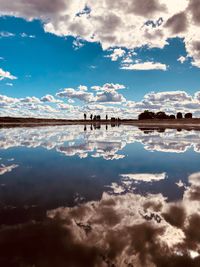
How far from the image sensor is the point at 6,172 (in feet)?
35.9

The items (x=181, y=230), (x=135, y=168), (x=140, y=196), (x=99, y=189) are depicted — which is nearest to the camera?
(x=181, y=230)

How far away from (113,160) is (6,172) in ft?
16.6

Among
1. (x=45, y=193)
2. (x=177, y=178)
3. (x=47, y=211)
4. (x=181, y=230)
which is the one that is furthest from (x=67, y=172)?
(x=181, y=230)

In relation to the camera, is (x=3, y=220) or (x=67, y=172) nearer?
(x=3, y=220)

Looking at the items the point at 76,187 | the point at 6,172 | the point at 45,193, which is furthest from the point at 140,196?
the point at 6,172

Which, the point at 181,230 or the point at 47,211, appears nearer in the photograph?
the point at 181,230

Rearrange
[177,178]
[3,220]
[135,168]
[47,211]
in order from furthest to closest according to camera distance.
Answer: [135,168] < [177,178] < [47,211] < [3,220]

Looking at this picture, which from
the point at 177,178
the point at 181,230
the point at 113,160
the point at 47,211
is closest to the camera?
the point at 181,230

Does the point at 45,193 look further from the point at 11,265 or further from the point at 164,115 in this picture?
the point at 164,115

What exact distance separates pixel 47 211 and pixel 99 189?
7.65 feet

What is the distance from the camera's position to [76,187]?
8719 mm

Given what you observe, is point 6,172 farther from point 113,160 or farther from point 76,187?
point 113,160

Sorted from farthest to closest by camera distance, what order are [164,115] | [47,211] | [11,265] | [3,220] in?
[164,115], [47,211], [3,220], [11,265]

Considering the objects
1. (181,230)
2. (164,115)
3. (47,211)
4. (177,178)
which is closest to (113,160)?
(177,178)
